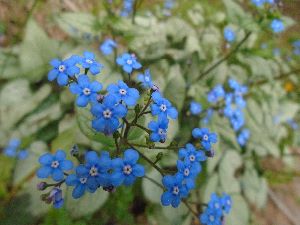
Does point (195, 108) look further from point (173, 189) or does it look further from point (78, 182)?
point (78, 182)

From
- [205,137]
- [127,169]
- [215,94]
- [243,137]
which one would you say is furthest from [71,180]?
[243,137]

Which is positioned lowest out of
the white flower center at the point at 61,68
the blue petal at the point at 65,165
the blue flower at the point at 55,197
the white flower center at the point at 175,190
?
the blue flower at the point at 55,197

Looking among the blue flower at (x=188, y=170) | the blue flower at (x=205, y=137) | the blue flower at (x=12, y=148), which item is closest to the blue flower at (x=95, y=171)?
the blue flower at (x=188, y=170)

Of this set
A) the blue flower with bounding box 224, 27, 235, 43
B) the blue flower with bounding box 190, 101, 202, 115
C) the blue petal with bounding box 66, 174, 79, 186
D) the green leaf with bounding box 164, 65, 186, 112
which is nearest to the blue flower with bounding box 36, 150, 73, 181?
the blue petal with bounding box 66, 174, 79, 186

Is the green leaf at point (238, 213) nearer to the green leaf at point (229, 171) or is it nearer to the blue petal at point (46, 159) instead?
the green leaf at point (229, 171)

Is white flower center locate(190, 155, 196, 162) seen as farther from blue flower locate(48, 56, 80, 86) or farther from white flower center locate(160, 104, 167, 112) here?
blue flower locate(48, 56, 80, 86)
